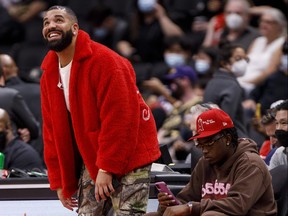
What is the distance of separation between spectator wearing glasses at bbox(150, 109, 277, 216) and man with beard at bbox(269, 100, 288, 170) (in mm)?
999

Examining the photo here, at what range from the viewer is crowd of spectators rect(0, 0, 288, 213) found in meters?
11.1

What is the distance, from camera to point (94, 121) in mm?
7203

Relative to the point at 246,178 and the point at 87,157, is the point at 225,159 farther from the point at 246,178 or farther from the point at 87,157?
the point at 87,157

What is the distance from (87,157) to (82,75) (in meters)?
0.48

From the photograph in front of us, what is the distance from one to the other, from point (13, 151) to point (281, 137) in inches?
98.1

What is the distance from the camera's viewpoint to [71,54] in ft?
24.0

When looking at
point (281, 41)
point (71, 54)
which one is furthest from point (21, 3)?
point (71, 54)

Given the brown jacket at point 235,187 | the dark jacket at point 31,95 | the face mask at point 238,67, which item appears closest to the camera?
the brown jacket at point 235,187

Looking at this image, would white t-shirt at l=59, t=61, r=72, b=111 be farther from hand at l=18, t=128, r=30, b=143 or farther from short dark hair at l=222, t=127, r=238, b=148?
hand at l=18, t=128, r=30, b=143

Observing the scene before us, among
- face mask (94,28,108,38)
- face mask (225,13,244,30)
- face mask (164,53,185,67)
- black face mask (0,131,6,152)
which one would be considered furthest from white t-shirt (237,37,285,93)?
black face mask (0,131,6,152)

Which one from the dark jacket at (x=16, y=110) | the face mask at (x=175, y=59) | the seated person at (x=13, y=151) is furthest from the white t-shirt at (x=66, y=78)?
the face mask at (x=175, y=59)

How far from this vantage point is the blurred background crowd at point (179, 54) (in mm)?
11172

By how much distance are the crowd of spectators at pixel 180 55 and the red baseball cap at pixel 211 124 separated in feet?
6.45

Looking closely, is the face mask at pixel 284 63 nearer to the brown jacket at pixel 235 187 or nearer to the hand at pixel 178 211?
the brown jacket at pixel 235 187
